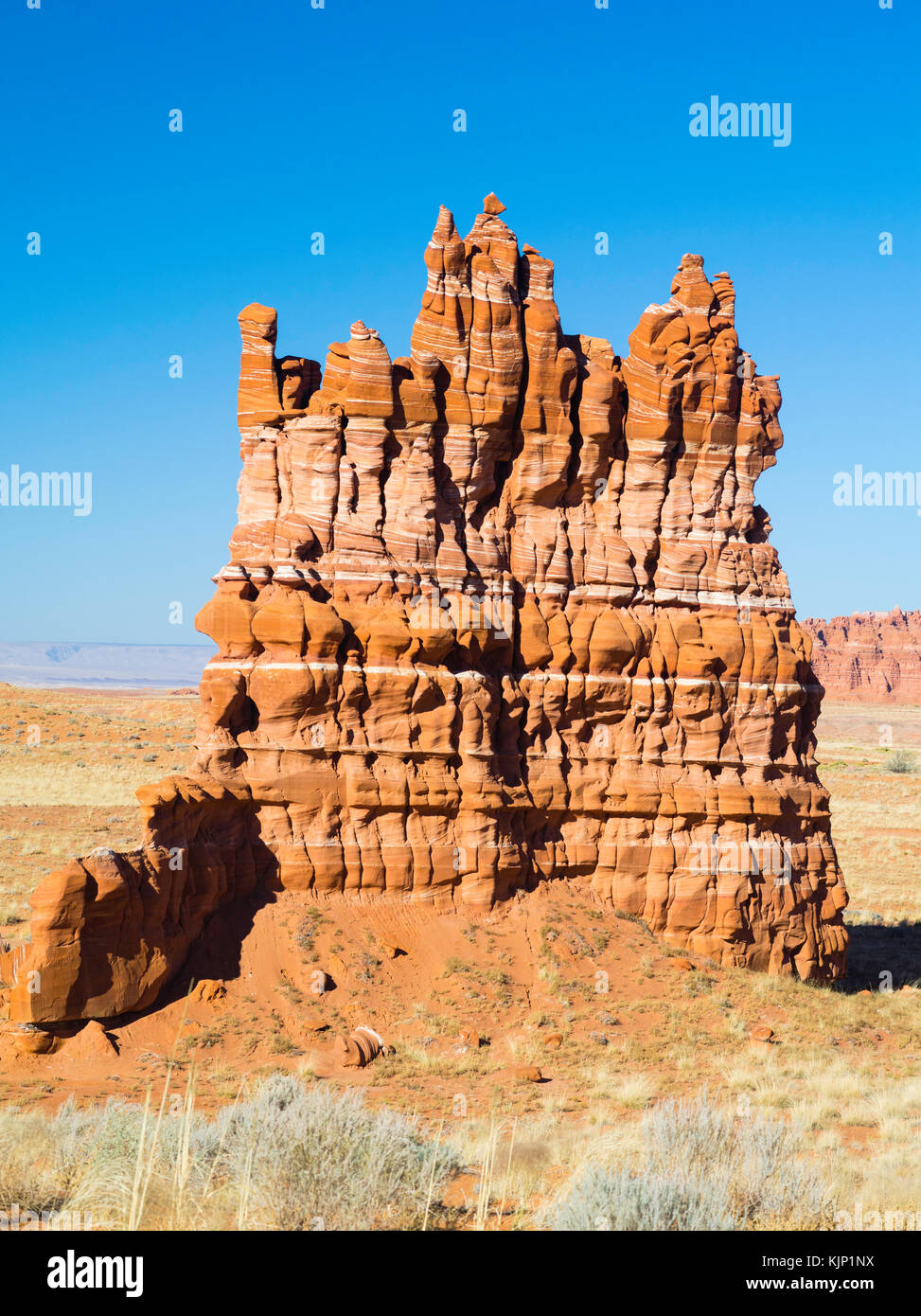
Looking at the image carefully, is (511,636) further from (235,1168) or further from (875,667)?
(875,667)

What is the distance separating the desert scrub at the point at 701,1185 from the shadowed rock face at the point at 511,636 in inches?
411

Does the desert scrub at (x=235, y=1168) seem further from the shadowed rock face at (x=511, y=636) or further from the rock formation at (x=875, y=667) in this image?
the rock formation at (x=875, y=667)

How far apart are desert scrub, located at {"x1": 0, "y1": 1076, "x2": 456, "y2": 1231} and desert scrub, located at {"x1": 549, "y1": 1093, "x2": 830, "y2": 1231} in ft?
5.33

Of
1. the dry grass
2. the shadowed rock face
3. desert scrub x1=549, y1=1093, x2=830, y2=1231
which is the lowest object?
the dry grass

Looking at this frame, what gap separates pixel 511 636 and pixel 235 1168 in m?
15.1

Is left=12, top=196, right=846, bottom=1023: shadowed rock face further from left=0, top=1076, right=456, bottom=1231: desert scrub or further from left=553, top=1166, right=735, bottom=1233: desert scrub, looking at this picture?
left=553, top=1166, right=735, bottom=1233: desert scrub

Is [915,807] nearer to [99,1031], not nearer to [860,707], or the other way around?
[99,1031]

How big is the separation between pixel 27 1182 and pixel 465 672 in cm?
1437

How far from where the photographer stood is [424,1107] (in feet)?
61.2

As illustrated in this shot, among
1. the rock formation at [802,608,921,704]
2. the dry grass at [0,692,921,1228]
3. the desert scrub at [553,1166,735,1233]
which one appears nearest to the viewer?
the desert scrub at [553,1166,735,1233]

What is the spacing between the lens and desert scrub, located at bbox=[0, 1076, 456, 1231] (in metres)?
11.2

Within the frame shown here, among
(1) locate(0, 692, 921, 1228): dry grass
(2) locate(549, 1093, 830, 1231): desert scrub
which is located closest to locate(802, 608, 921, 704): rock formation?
(1) locate(0, 692, 921, 1228): dry grass

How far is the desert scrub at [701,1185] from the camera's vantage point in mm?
11195
